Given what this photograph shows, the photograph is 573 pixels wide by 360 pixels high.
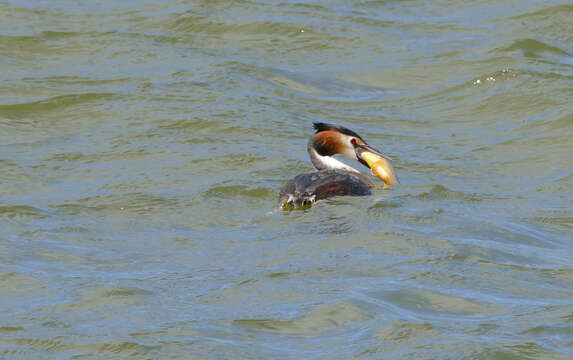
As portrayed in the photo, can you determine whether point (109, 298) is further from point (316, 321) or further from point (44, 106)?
point (44, 106)

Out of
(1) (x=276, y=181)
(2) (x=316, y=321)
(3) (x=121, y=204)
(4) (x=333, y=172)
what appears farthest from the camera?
(1) (x=276, y=181)

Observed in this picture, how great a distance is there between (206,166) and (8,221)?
2.57 metres

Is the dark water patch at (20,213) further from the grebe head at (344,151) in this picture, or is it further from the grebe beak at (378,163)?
the grebe beak at (378,163)

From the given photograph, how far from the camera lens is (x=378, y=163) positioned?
1045 centimetres

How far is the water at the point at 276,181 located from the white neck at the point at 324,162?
395 mm

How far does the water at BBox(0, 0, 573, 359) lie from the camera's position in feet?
22.3

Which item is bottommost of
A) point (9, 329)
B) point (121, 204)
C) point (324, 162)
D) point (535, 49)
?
point (121, 204)

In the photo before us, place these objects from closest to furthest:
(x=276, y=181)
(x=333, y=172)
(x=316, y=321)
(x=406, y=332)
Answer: (x=406, y=332) < (x=316, y=321) < (x=333, y=172) < (x=276, y=181)

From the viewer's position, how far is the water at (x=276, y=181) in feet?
22.3

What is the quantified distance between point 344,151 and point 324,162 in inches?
8.5

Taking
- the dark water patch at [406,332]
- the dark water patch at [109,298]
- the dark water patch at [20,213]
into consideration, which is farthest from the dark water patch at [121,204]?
the dark water patch at [406,332]

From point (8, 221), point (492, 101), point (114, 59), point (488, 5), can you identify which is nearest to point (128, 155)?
point (8, 221)

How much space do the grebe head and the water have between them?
402mm

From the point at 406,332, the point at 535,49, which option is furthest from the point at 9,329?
the point at 535,49
